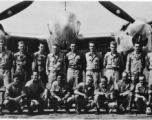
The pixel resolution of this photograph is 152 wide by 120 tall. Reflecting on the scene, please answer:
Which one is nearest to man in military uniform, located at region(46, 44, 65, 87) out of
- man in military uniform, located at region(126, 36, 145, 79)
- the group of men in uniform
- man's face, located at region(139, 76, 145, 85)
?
the group of men in uniform

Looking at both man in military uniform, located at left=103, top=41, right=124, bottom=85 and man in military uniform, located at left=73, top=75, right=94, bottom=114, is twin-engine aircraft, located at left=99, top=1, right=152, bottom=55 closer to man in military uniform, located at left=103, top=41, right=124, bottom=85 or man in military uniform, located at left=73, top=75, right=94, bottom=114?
man in military uniform, located at left=103, top=41, right=124, bottom=85

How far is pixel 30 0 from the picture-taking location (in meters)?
8.43

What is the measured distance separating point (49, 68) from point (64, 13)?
1.32m

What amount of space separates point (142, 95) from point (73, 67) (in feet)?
5.15

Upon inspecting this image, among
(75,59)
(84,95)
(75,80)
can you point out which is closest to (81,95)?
(84,95)

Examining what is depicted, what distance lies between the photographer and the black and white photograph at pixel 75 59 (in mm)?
7336

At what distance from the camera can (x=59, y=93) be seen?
7.39 m

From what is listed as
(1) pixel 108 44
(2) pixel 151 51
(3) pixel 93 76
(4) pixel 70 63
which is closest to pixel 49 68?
(4) pixel 70 63

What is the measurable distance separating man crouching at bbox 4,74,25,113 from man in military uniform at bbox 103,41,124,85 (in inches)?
72.5

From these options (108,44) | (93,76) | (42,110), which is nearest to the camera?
(42,110)

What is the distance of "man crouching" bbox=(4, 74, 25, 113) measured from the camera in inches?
287

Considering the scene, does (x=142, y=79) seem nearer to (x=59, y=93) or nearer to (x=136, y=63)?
(x=136, y=63)

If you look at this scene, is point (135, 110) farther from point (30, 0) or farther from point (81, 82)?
point (30, 0)

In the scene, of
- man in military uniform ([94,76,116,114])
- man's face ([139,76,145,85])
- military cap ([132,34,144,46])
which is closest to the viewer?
man in military uniform ([94,76,116,114])
